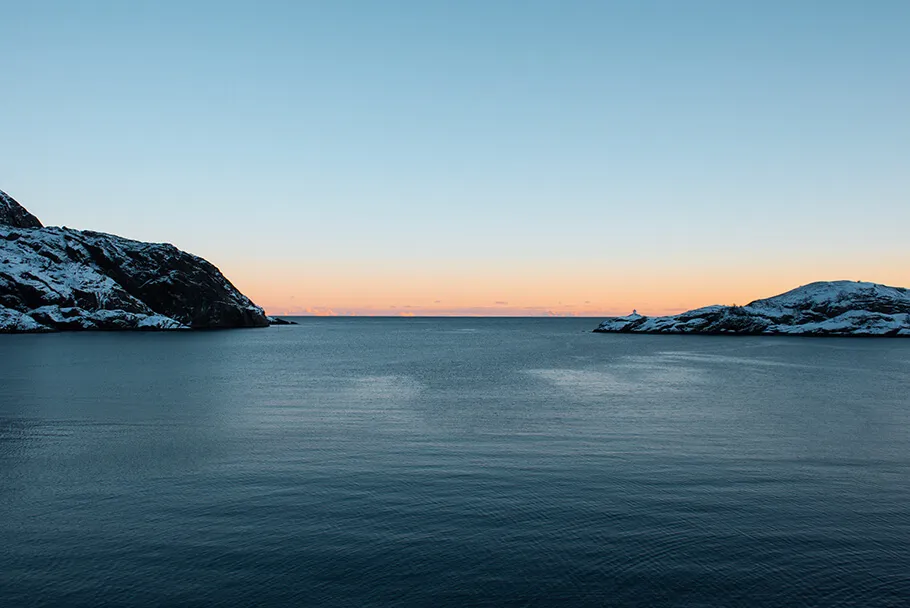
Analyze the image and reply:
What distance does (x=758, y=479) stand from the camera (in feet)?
63.6

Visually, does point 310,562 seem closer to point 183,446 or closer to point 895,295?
point 183,446

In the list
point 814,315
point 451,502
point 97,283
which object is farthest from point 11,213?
point 814,315

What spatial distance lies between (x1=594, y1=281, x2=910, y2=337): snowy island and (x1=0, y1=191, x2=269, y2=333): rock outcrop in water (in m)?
143

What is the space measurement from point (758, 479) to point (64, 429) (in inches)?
1161

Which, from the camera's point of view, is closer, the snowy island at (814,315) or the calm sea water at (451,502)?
the calm sea water at (451,502)

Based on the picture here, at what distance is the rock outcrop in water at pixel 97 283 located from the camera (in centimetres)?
14650

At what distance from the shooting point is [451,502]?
1653 centimetres

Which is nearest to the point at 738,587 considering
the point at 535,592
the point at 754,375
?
the point at 535,592

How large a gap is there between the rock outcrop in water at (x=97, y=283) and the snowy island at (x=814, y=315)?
14283cm

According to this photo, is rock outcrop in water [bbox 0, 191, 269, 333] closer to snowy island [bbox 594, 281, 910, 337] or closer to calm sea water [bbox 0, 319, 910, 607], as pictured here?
calm sea water [bbox 0, 319, 910, 607]

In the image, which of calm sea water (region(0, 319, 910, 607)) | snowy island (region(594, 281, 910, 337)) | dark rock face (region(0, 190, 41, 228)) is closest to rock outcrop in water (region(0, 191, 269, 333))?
dark rock face (region(0, 190, 41, 228))

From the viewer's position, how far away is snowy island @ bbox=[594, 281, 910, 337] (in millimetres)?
157750

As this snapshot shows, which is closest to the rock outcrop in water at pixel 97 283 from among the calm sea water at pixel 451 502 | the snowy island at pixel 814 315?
the calm sea water at pixel 451 502

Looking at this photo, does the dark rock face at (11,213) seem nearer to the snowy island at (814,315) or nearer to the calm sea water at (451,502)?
the calm sea water at (451,502)
